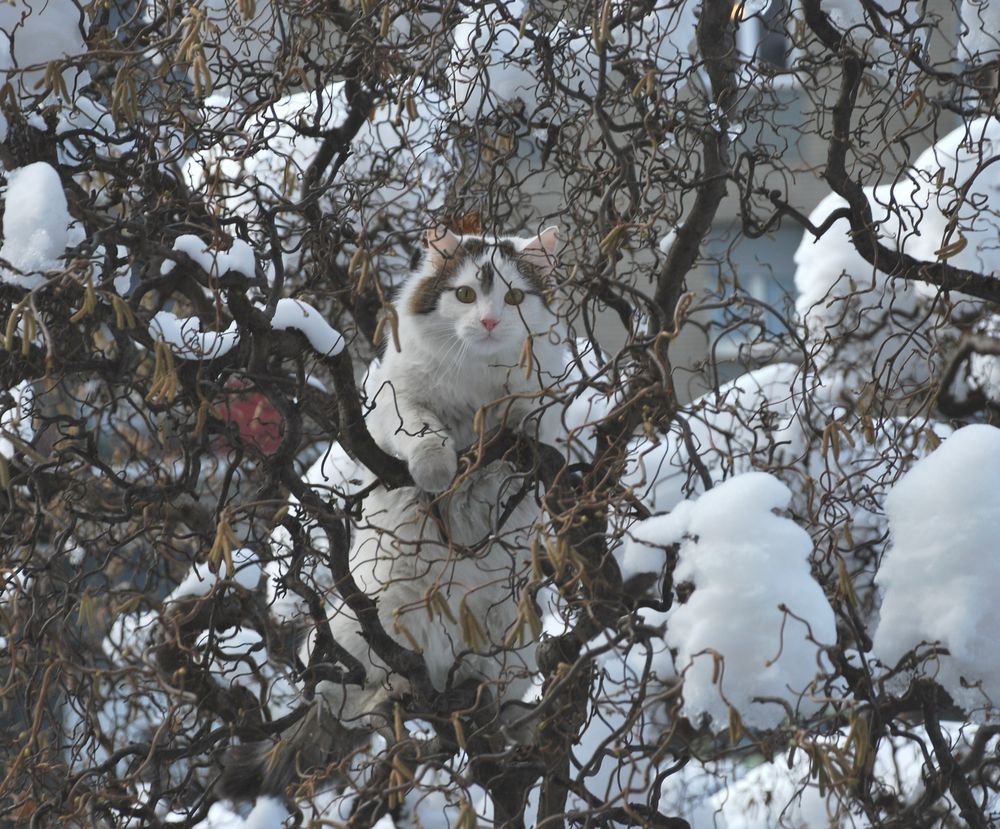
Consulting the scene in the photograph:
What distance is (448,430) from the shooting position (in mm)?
3580

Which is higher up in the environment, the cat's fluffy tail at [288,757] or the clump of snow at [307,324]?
the clump of snow at [307,324]

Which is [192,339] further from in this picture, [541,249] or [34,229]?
[541,249]

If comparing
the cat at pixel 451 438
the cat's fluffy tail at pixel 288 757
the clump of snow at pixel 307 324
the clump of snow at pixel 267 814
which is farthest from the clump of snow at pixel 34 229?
the clump of snow at pixel 267 814

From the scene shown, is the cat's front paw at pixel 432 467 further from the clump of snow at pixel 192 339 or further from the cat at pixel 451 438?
the clump of snow at pixel 192 339

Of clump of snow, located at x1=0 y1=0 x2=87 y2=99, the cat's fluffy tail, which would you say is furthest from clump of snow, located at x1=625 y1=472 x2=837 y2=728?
clump of snow, located at x1=0 y1=0 x2=87 y2=99

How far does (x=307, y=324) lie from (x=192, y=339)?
0.96 feet

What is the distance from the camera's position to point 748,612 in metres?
2.06

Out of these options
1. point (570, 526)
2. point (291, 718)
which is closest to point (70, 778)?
point (291, 718)

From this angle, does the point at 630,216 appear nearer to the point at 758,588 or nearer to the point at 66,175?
the point at 758,588

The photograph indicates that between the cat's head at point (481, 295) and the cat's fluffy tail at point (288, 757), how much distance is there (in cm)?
121

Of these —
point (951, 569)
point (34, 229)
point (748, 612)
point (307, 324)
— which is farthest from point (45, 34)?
point (951, 569)

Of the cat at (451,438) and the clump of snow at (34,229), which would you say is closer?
the clump of snow at (34,229)

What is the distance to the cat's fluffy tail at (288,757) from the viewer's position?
2879 millimetres

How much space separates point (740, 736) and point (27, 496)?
3.00 meters
